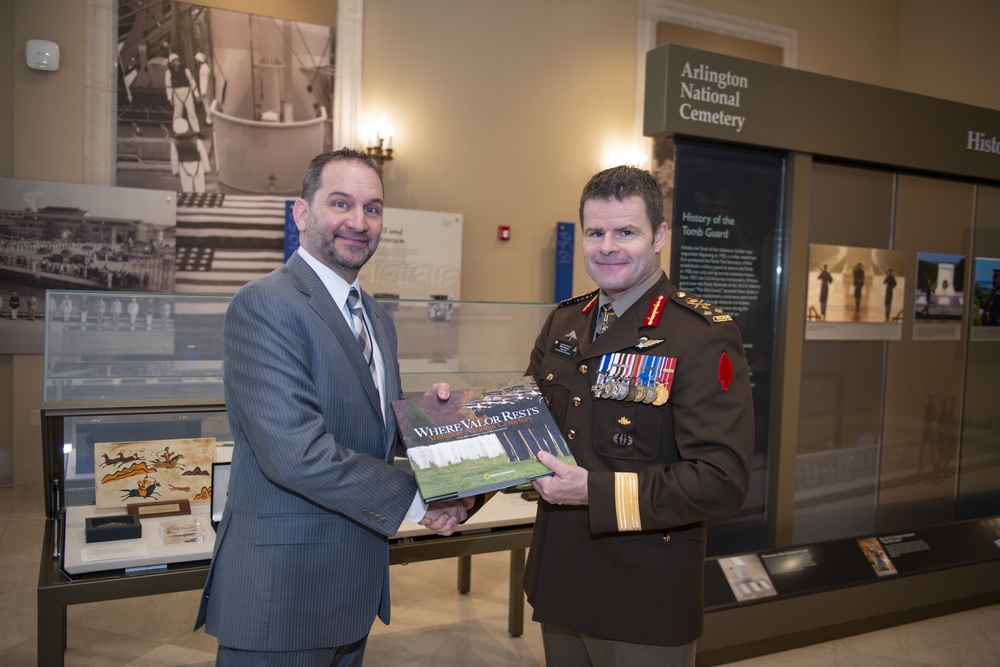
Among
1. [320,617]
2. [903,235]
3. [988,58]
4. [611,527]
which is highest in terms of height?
[988,58]

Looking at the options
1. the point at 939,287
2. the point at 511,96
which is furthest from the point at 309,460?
the point at 511,96

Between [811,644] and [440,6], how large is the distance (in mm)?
6292

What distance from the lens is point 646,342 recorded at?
68.3 inches

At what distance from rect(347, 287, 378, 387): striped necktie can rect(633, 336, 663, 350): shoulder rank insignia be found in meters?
0.66

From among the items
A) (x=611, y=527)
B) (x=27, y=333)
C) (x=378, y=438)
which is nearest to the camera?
(x=611, y=527)

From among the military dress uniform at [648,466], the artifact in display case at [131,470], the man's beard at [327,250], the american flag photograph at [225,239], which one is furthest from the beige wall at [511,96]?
the military dress uniform at [648,466]

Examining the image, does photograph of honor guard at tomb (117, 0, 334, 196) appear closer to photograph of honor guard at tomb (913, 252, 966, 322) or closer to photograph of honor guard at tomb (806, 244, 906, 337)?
photograph of honor guard at tomb (806, 244, 906, 337)

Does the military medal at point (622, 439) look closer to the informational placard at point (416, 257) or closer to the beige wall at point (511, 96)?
the informational placard at point (416, 257)

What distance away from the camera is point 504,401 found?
70.9 inches

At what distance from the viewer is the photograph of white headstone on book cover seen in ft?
5.23

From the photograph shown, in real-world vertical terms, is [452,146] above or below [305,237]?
above

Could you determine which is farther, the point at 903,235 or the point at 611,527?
the point at 903,235

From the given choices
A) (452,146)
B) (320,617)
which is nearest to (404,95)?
(452,146)

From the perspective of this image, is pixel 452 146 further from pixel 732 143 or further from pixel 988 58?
pixel 988 58
